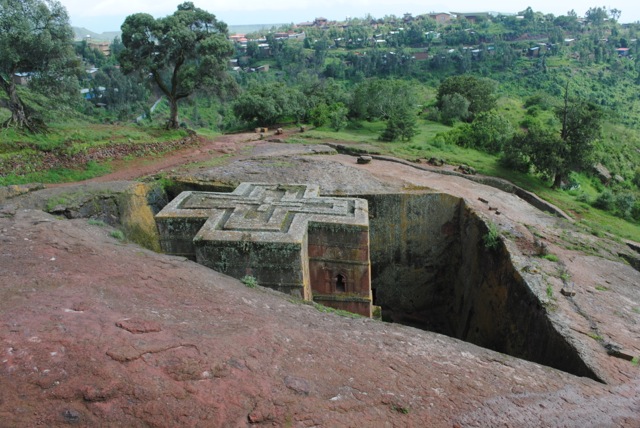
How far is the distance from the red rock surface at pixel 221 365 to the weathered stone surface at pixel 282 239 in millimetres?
1138

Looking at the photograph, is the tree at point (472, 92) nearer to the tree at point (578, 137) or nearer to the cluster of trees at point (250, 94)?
the cluster of trees at point (250, 94)

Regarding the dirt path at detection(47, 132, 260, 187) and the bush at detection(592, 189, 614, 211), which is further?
the bush at detection(592, 189, 614, 211)

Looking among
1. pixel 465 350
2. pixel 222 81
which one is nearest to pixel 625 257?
pixel 465 350

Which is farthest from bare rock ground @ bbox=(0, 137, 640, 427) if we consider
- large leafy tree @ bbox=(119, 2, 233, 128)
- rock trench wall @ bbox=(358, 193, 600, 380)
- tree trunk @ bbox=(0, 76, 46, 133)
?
large leafy tree @ bbox=(119, 2, 233, 128)

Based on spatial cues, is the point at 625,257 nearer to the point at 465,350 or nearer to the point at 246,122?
the point at 465,350

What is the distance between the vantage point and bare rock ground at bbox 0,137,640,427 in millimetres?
3791

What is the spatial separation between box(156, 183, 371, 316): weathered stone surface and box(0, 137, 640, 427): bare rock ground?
756 millimetres

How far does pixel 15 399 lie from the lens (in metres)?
3.50

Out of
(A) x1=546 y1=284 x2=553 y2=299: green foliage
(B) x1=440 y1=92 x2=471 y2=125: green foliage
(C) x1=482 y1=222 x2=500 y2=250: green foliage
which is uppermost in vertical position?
(B) x1=440 y1=92 x2=471 y2=125: green foliage

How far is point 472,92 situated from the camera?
2839cm

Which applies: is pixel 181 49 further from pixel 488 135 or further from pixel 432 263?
pixel 488 135

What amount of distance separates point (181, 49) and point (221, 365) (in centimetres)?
1617

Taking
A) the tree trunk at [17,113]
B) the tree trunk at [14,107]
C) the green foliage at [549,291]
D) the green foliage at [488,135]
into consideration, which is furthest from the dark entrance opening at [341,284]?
the green foliage at [488,135]

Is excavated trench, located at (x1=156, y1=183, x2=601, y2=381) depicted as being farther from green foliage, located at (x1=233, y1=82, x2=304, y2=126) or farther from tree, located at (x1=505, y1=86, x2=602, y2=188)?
green foliage, located at (x1=233, y1=82, x2=304, y2=126)
